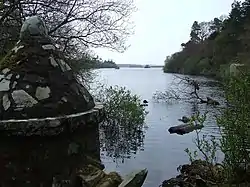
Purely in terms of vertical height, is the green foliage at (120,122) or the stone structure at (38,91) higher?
the stone structure at (38,91)

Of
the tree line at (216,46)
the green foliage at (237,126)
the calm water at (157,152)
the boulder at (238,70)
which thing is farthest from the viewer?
the tree line at (216,46)

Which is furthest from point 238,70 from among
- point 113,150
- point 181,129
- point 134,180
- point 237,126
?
point 181,129

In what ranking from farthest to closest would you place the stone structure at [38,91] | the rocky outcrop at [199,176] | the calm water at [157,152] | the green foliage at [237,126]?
1. the calm water at [157,152]
2. the rocky outcrop at [199,176]
3. the green foliage at [237,126]
4. the stone structure at [38,91]

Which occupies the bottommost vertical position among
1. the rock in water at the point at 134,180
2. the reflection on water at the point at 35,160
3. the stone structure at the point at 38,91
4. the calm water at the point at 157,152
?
the calm water at the point at 157,152

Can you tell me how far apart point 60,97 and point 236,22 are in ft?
169

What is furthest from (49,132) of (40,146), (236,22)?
(236,22)

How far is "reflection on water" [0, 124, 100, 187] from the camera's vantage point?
3.49 meters

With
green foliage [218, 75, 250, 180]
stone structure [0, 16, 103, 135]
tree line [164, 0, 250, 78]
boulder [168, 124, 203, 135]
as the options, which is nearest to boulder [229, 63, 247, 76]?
green foliage [218, 75, 250, 180]

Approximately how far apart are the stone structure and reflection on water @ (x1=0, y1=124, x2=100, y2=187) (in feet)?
0.40

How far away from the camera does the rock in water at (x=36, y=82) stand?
143 inches

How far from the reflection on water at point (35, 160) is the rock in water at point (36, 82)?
246mm

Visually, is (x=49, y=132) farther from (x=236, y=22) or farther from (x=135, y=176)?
(x=236, y=22)

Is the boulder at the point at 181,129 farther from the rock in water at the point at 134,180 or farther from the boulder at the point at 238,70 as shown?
the rock in water at the point at 134,180

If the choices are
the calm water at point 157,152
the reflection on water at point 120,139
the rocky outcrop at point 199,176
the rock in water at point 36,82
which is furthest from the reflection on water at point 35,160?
the reflection on water at point 120,139
